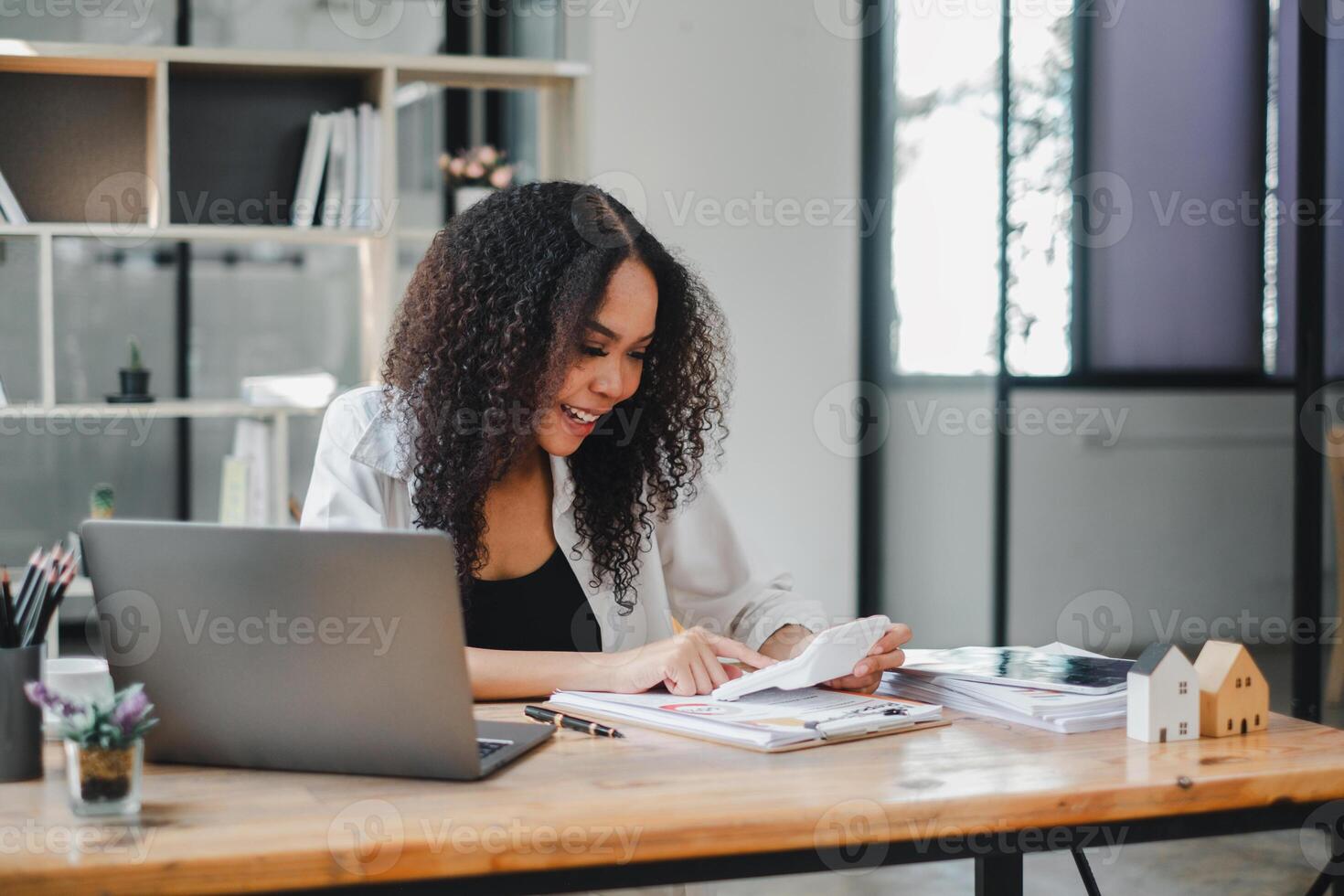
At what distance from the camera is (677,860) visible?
38.9 inches

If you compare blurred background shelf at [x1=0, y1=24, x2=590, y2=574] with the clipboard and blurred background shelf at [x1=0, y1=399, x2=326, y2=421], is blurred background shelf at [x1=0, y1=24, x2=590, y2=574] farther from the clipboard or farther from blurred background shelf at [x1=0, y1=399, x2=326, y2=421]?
the clipboard

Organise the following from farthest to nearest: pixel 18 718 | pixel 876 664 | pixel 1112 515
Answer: pixel 1112 515, pixel 876 664, pixel 18 718

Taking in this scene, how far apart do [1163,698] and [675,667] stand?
0.47 metres

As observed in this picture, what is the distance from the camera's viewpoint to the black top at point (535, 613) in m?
1.73

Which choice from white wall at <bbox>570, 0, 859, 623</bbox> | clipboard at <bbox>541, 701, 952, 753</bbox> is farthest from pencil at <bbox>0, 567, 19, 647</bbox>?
white wall at <bbox>570, 0, 859, 623</bbox>

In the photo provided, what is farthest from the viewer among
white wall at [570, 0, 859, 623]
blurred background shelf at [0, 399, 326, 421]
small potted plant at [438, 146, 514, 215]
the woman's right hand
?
white wall at [570, 0, 859, 623]

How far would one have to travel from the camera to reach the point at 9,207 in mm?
3346

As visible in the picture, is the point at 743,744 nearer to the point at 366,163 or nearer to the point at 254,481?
the point at 254,481

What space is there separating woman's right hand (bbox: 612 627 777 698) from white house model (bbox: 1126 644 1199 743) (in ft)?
1.25

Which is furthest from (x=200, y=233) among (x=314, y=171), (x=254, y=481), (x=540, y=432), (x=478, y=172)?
(x=540, y=432)

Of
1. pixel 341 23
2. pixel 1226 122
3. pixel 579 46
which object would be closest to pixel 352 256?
pixel 341 23

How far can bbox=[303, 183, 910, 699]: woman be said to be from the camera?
168 centimetres

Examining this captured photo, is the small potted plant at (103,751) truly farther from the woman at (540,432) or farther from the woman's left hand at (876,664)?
the woman's left hand at (876,664)

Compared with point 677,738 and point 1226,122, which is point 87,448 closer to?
point 1226,122
